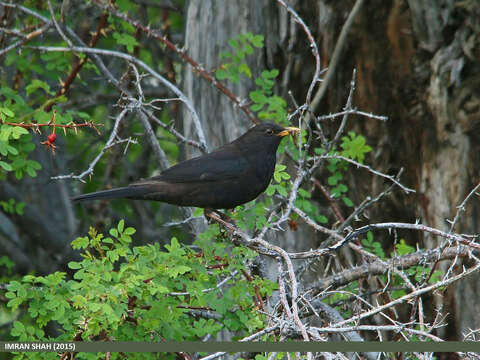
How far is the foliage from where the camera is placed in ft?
11.8

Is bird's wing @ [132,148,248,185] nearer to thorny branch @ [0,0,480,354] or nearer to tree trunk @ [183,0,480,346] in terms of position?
thorny branch @ [0,0,480,354]

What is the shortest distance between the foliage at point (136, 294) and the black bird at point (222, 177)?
1.20 m

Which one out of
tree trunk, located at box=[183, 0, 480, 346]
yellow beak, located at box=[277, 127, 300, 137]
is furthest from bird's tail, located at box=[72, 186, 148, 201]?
tree trunk, located at box=[183, 0, 480, 346]

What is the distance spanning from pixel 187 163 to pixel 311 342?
2787 millimetres

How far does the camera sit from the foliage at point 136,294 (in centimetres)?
359

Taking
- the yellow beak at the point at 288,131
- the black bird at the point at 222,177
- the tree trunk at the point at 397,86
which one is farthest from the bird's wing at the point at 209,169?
the tree trunk at the point at 397,86

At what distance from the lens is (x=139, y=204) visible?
866cm

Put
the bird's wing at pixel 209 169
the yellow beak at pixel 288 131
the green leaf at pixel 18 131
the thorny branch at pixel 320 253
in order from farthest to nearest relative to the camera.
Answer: the bird's wing at pixel 209 169
the yellow beak at pixel 288 131
the green leaf at pixel 18 131
the thorny branch at pixel 320 253

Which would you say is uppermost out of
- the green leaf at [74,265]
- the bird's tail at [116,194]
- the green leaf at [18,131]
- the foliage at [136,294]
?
the green leaf at [18,131]

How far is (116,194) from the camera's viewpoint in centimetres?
516

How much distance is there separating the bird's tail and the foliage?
98cm

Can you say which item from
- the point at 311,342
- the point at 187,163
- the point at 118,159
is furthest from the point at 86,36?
the point at 311,342

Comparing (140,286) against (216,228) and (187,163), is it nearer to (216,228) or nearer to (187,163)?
(216,228)

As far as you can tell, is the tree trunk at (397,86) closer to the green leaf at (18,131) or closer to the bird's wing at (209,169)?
the bird's wing at (209,169)
